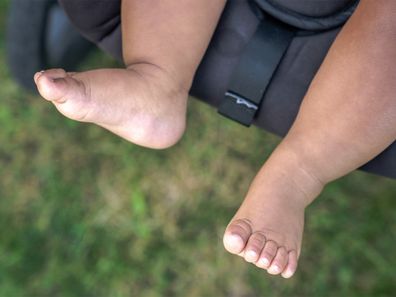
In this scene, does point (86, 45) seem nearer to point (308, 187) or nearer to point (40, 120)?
point (40, 120)

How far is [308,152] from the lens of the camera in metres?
0.92

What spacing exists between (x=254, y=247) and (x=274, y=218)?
6cm

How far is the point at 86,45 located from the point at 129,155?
293 mm

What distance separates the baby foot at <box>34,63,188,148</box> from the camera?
0.80 meters

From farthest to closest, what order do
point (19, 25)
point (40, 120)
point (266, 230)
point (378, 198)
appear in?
1. point (40, 120)
2. point (378, 198)
3. point (19, 25)
4. point (266, 230)

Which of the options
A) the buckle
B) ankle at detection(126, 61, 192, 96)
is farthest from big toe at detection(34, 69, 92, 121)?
the buckle

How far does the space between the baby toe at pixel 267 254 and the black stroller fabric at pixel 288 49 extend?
0.20 meters

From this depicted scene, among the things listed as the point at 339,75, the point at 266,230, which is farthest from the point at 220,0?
the point at 266,230

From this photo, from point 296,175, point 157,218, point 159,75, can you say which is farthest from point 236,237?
point 157,218

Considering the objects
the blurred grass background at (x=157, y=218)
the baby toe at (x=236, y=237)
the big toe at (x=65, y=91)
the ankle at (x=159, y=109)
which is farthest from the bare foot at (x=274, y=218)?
the blurred grass background at (x=157, y=218)

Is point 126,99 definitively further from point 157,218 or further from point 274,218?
point 157,218

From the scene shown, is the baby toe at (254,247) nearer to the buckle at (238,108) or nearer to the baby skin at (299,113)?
the baby skin at (299,113)

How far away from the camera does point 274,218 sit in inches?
34.9

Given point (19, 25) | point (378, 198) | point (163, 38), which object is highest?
point (163, 38)
